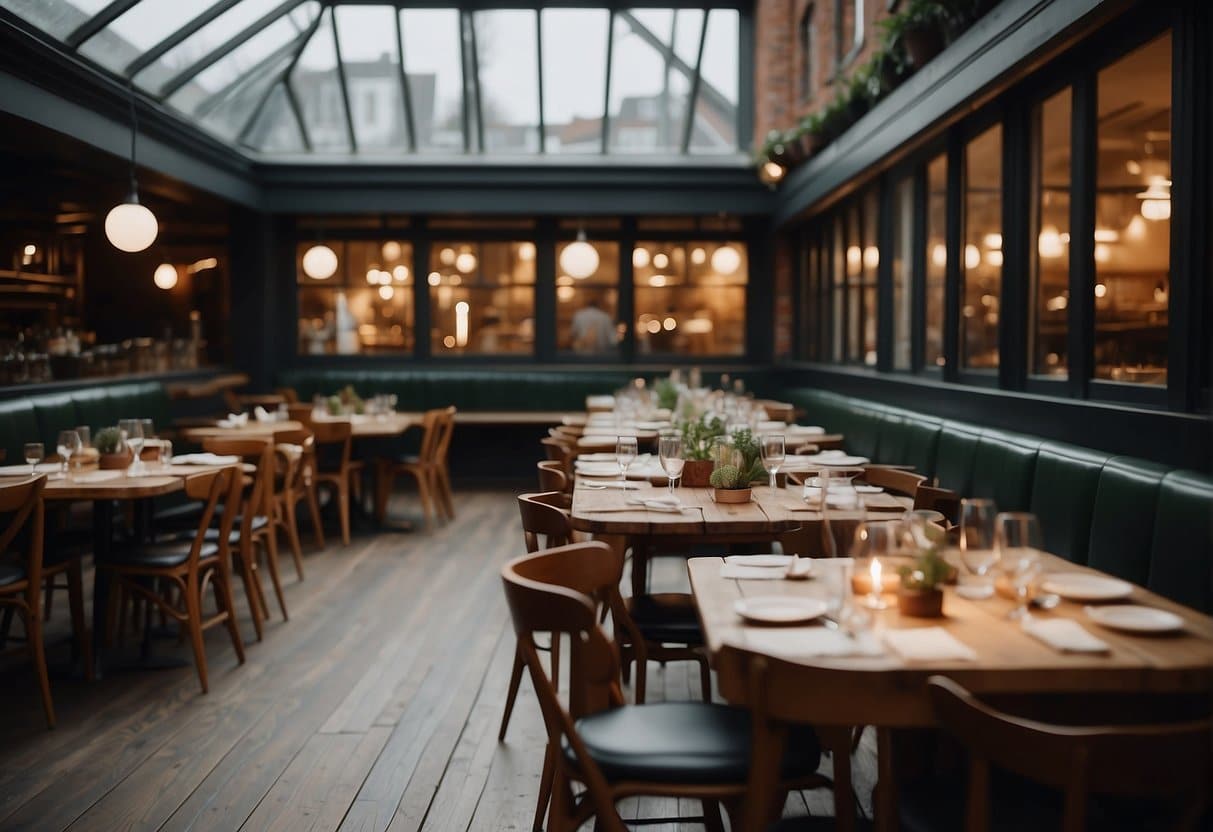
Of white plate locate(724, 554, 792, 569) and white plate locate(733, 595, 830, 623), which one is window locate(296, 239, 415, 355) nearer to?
white plate locate(724, 554, 792, 569)

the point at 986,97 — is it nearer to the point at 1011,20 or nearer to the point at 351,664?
the point at 1011,20

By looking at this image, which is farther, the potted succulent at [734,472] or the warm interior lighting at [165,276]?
the warm interior lighting at [165,276]

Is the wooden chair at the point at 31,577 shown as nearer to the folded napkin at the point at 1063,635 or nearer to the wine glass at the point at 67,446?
the wine glass at the point at 67,446

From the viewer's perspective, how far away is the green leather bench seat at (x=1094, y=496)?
312 centimetres

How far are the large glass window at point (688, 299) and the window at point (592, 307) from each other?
0.80ft

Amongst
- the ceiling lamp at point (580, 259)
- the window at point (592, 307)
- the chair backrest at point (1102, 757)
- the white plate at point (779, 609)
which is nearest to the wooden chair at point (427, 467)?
the ceiling lamp at point (580, 259)

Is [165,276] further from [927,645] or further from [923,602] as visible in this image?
[927,645]

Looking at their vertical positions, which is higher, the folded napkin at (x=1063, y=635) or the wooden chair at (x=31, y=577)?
the folded napkin at (x=1063, y=635)

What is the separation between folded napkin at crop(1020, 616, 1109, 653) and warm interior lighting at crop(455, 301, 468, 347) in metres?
9.59

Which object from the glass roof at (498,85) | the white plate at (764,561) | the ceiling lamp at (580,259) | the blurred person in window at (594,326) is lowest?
the white plate at (764,561)

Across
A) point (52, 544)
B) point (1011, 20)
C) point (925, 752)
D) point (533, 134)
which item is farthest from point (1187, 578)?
point (533, 134)

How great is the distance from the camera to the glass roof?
10.5 meters

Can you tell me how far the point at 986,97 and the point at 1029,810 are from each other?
3.97 metres

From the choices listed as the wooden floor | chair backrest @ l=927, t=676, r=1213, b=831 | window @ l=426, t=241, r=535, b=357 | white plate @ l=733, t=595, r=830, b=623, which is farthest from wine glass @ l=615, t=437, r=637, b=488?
window @ l=426, t=241, r=535, b=357
